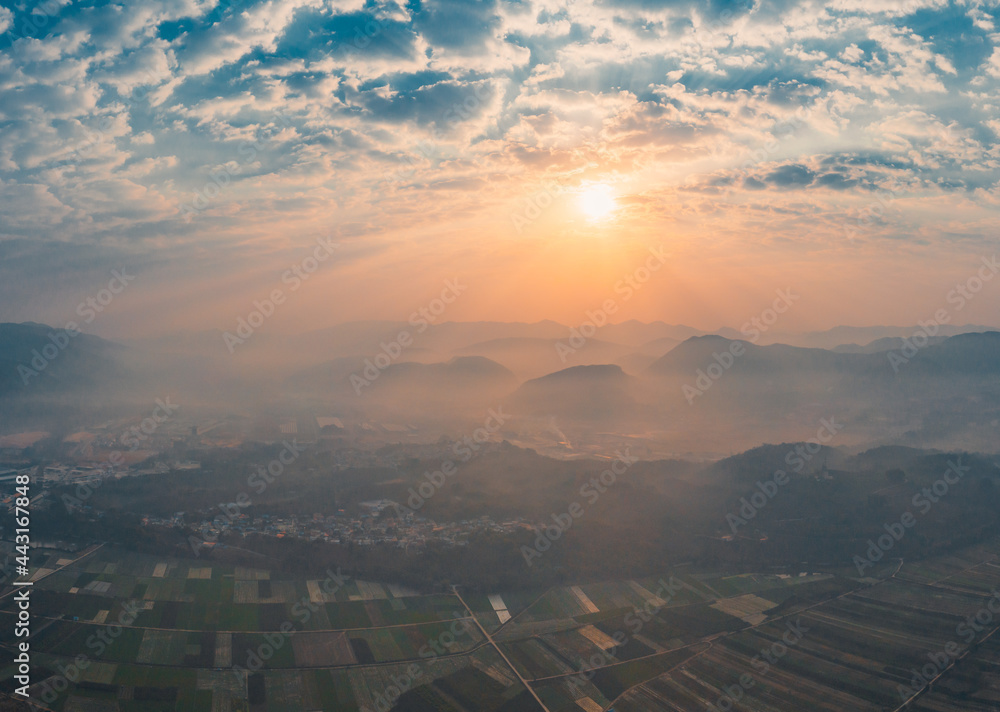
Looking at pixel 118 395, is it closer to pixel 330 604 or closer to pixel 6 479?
pixel 6 479

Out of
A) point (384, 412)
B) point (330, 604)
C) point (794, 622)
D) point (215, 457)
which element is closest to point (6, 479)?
point (215, 457)
